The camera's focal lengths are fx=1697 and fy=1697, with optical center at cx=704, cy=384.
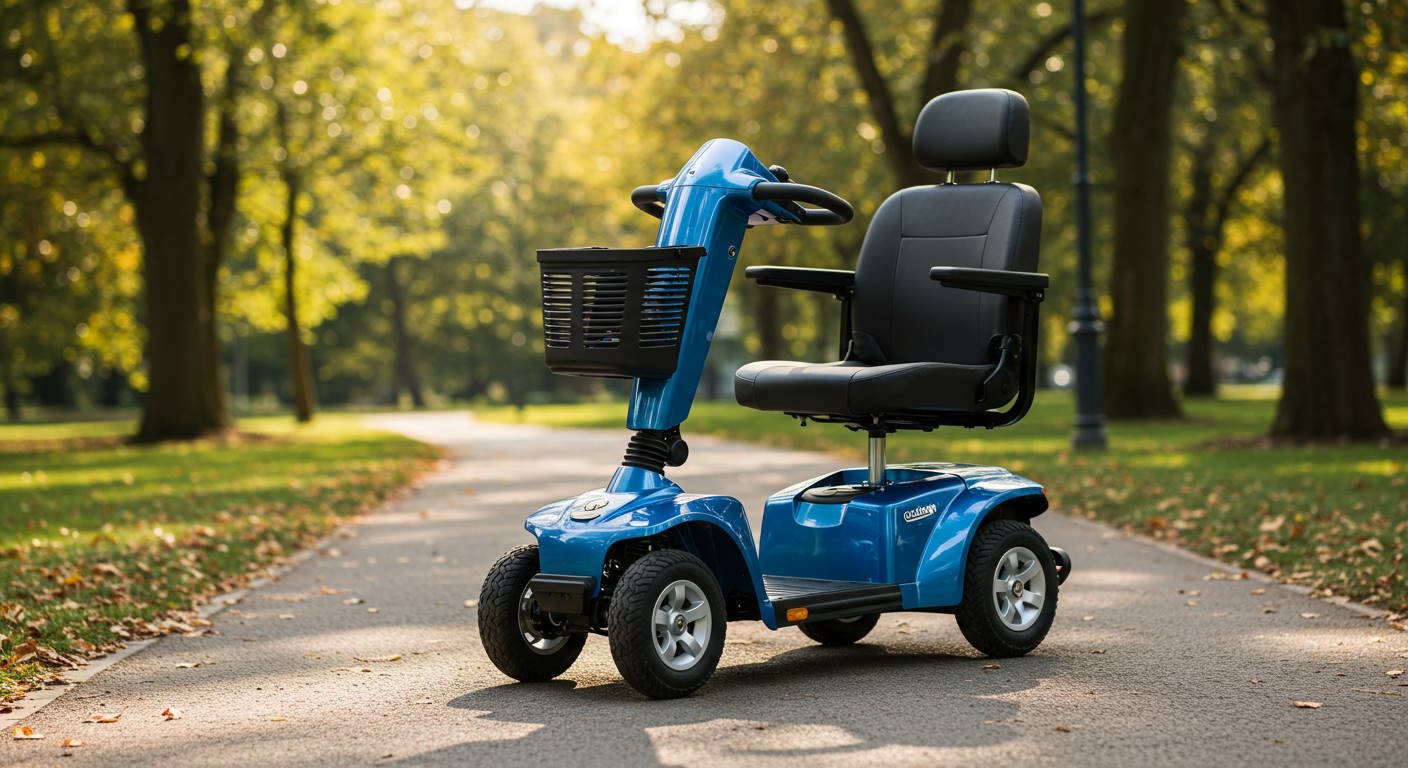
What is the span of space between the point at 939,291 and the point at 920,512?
0.99 metres

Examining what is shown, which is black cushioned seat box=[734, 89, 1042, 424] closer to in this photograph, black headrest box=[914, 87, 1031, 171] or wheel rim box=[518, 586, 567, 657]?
black headrest box=[914, 87, 1031, 171]

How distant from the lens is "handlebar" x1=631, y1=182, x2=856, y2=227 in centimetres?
594

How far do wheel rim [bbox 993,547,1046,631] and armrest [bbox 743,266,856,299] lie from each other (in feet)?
4.21

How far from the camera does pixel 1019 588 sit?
21.6 ft

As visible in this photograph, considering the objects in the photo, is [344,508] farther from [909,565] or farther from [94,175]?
[94,175]

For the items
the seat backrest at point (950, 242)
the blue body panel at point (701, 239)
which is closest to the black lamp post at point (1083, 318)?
the seat backrest at point (950, 242)

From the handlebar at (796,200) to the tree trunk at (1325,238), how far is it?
500 inches

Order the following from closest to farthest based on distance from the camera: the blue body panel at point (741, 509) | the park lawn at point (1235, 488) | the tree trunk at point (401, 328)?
the blue body panel at point (741, 509) → the park lawn at point (1235, 488) → the tree trunk at point (401, 328)

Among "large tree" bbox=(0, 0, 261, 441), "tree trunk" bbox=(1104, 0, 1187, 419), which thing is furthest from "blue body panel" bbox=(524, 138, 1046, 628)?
"large tree" bbox=(0, 0, 261, 441)

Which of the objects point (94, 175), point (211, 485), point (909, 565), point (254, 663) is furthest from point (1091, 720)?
point (94, 175)

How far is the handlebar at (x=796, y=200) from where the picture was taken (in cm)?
594

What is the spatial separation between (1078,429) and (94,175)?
55.3 ft

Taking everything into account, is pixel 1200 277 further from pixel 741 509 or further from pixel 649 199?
pixel 741 509

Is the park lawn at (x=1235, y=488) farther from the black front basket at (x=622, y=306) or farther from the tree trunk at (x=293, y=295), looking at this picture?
the tree trunk at (x=293, y=295)
